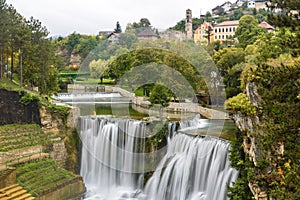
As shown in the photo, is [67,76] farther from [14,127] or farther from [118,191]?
[118,191]

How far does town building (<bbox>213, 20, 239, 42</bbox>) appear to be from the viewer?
54.2 m

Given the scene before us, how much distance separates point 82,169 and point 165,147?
572cm

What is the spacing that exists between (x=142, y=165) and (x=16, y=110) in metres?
8.52

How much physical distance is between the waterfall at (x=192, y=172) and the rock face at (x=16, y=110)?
8.36 m

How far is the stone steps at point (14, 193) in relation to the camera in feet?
47.1

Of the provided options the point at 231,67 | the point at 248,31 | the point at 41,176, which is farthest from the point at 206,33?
the point at 41,176

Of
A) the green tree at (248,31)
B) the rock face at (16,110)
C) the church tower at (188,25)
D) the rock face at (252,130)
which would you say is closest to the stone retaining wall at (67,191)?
the rock face at (16,110)

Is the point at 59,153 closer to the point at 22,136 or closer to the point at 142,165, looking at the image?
the point at 22,136

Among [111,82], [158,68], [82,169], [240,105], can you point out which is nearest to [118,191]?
[82,169]

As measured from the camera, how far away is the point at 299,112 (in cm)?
819

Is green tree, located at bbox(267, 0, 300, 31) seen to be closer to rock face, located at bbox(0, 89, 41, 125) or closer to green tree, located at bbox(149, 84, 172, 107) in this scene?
green tree, located at bbox(149, 84, 172, 107)

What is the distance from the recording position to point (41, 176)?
53.5ft

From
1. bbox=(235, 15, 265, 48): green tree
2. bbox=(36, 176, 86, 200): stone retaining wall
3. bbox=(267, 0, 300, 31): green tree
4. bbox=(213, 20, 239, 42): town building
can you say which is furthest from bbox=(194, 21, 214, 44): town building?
bbox=(267, 0, 300, 31): green tree

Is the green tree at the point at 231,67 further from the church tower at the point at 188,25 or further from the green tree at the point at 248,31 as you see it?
the church tower at the point at 188,25
